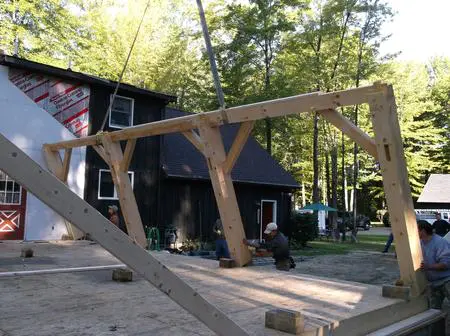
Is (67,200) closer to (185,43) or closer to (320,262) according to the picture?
(320,262)

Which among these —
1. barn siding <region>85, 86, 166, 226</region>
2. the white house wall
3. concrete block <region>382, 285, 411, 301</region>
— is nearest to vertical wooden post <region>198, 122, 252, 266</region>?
concrete block <region>382, 285, 411, 301</region>

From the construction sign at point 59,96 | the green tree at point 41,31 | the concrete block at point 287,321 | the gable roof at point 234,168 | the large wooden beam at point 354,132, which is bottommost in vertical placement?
the concrete block at point 287,321

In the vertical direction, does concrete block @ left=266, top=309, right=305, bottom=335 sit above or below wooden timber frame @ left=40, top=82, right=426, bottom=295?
below

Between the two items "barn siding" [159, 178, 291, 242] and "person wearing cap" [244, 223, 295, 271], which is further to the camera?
"barn siding" [159, 178, 291, 242]

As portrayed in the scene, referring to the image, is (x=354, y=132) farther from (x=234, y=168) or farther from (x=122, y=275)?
(x=234, y=168)

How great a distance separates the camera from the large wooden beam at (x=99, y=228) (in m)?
2.67

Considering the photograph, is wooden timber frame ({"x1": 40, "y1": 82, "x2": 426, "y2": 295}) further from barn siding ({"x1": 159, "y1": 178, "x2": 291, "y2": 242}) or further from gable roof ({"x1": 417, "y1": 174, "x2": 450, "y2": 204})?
gable roof ({"x1": 417, "y1": 174, "x2": 450, "y2": 204})

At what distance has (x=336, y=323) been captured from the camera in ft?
14.7

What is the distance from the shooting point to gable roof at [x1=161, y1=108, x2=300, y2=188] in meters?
18.3

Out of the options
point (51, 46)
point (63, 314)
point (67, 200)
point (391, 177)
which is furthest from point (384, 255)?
point (51, 46)

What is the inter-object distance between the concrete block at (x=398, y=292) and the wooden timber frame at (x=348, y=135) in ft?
0.44

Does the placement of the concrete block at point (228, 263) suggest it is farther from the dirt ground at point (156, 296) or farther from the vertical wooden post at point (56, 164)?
the vertical wooden post at point (56, 164)

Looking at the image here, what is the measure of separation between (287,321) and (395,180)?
2.55 m

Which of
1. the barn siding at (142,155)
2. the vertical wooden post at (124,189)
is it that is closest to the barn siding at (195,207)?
the barn siding at (142,155)
